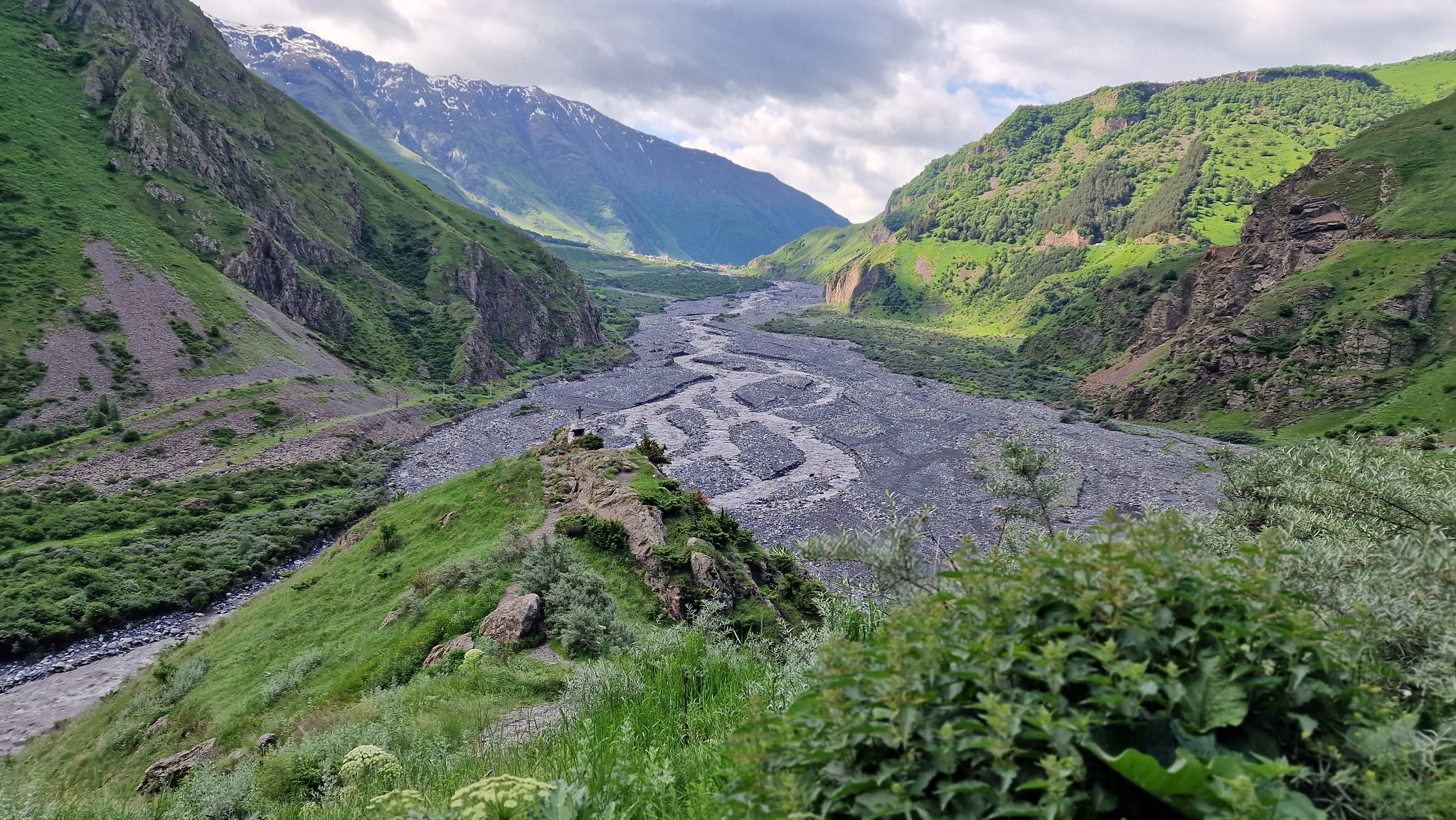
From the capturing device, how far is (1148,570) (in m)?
3.57

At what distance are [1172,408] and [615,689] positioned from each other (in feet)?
298

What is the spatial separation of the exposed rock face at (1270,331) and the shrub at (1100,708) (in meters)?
84.9

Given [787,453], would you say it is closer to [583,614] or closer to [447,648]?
[583,614]

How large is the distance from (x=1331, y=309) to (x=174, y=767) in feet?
349

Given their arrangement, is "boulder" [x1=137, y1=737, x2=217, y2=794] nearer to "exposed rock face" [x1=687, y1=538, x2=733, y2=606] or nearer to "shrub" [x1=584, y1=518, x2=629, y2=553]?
"shrub" [x1=584, y1=518, x2=629, y2=553]

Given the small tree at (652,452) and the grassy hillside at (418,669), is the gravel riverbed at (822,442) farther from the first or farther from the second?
the grassy hillside at (418,669)

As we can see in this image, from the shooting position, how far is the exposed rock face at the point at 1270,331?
68.0 m

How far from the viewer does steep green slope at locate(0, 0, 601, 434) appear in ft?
233

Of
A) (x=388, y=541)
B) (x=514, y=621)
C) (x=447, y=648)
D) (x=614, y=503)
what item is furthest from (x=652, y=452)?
(x=447, y=648)

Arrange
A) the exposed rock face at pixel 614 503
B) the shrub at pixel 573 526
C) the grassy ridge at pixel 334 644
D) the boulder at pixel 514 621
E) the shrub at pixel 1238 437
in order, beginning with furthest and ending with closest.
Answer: the shrub at pixel 1238 437
the shrub at pixel 573 526
the exposed rock face at pixel 614 503
the grassy ridge at pixel 334 644
the boulder at pixel 514 621

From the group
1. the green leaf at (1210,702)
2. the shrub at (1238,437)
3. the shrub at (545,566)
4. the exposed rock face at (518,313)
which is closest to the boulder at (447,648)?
the shrub at (545,566)

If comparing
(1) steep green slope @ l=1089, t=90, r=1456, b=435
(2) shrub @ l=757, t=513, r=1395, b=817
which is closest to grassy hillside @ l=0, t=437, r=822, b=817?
(2) shrub @ l=757, t=513, r=1395, b=817

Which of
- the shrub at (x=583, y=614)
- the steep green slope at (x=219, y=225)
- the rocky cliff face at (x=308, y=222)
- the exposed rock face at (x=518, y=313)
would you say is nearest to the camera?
the shrub at (x=583, y=614)

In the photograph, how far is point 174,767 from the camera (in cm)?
1455
